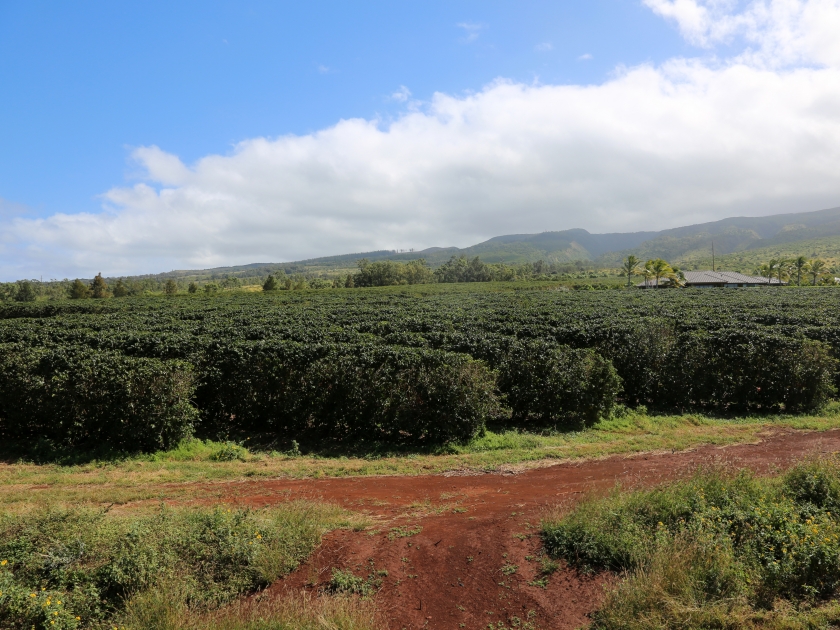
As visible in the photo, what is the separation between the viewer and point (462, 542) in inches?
234

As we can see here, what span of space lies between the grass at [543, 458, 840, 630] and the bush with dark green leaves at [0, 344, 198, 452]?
8.78m

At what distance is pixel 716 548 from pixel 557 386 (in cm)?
740

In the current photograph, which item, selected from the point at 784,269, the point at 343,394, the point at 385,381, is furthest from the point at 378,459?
the point at 784,269

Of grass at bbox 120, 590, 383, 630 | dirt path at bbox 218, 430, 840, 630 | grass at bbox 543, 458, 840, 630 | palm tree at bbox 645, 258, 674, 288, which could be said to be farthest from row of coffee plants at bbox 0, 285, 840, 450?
palm tree at bbox 645, 258, 674, 288

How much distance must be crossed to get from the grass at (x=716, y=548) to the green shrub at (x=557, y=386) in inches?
215

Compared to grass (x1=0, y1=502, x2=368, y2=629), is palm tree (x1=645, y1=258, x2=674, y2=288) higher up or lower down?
higher up

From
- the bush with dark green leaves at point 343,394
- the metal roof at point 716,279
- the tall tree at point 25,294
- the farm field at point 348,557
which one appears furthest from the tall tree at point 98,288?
the metal roof at point 716,279

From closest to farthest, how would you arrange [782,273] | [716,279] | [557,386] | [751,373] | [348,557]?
[348,557], [557,386], [751,373], [716,279], [782,273]

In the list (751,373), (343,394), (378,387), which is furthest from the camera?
(751,373)

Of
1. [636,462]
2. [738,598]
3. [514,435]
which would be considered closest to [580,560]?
[738,598]

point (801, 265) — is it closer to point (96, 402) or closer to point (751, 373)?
point (751, 373)

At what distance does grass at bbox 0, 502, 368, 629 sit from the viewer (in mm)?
4293

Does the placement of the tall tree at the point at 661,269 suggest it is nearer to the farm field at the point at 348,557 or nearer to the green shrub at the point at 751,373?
the green shrub at the point at 751,373

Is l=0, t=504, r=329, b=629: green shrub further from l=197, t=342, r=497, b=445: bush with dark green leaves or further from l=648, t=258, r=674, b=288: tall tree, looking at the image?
l=648, t=258, r=674, b=288: tall tree
